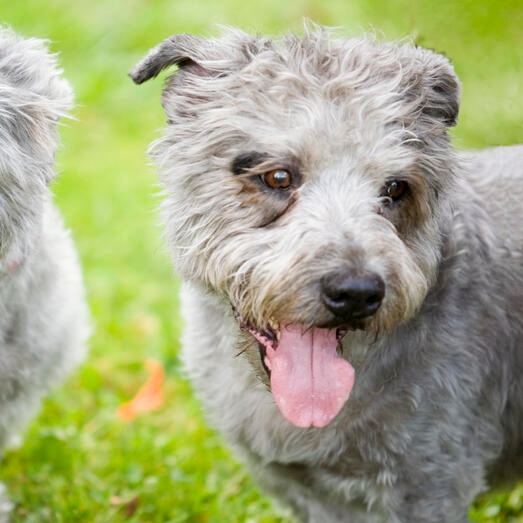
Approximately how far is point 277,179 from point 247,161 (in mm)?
117

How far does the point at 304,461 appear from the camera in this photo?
12.2 feet

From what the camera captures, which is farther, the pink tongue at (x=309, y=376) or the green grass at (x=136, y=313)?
the green grass at (x=136, y=313)

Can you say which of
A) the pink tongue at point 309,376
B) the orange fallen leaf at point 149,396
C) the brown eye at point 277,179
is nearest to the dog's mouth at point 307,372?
the pink tongue at point 309,376

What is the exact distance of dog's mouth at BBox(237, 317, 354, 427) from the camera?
3.35m

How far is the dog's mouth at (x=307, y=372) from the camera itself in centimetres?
335

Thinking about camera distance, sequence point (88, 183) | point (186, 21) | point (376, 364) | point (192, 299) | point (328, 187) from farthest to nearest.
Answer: point (186, 21) → point (88, 183) → point (192, 299) → point (376, 364) → point (328, 187)

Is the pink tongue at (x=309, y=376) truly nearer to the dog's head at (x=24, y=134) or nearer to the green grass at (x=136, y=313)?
the green grass at (x=136, y=313)

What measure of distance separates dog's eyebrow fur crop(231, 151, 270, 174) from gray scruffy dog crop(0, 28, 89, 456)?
2.73ft

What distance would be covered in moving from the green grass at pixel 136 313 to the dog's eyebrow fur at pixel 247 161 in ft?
1.93

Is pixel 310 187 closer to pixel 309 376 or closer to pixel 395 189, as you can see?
pixel 395 189

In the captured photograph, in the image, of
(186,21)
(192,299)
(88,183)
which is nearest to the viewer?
(192,299)

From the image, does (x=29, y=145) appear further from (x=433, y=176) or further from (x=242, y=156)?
(x=433, y=176)

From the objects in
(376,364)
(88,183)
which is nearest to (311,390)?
(376,364)

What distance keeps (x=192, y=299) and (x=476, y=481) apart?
1278 millimetres
